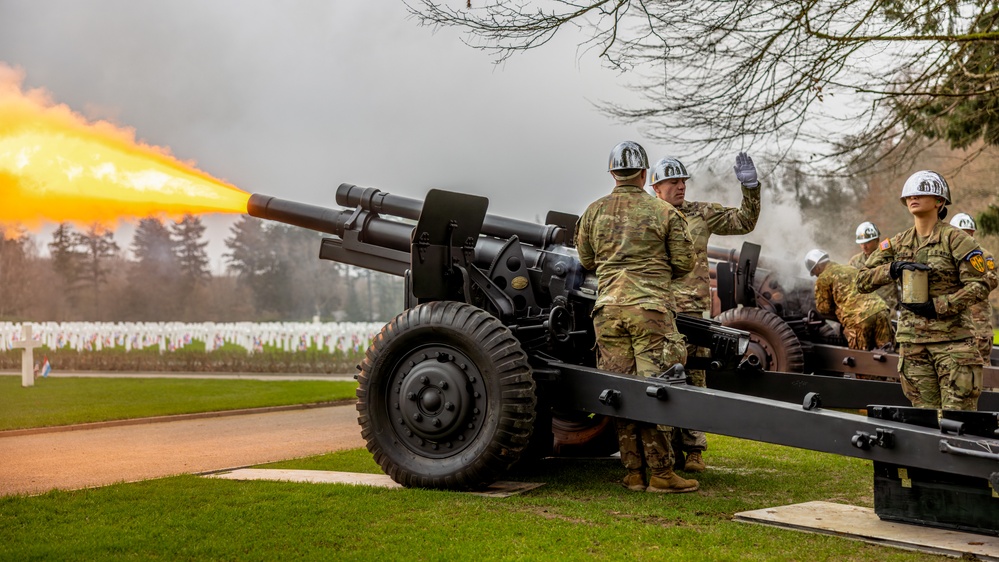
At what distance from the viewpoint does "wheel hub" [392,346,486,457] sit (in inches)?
233

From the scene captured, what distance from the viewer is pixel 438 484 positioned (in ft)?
19.4

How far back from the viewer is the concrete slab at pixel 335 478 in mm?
6074

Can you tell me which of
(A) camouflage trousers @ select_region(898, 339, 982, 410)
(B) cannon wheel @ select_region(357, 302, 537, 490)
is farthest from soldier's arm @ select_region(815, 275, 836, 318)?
(B) cannon wheel @ select_region(357, 302, 537, 490)

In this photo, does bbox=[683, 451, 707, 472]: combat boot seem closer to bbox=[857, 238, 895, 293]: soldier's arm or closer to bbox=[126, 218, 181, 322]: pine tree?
bbox=[857, 238, 895, 293]: soldier's arm

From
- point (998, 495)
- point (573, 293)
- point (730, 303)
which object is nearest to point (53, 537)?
point (573, 293)

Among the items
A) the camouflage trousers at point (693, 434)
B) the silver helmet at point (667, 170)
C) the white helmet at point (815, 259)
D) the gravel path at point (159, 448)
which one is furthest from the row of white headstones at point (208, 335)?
the camouflage trousers at point (693, 434)

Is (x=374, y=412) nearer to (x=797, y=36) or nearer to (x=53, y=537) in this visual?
(x=53, y=537)

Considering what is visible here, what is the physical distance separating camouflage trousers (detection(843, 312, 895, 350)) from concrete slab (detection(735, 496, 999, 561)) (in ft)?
18.0

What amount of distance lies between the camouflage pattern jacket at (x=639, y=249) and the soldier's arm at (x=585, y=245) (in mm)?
117

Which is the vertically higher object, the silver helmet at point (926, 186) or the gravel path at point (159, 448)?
the silver helmet at point (926, 186)

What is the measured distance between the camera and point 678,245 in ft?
20.0

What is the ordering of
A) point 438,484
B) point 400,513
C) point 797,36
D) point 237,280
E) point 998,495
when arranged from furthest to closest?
point 237,280 < point 797,36 < point 438,484 < point 400,513 < point 998,495

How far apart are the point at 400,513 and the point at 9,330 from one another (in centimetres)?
1758

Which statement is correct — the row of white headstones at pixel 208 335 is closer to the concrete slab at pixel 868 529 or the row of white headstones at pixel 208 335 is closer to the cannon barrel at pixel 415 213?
the cannon barrel at pixel 415 213
